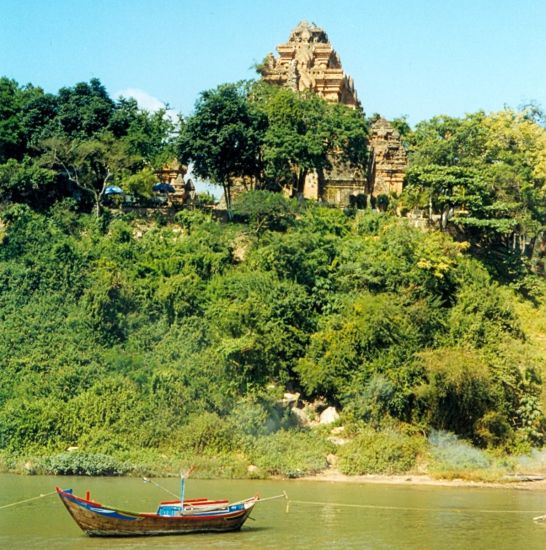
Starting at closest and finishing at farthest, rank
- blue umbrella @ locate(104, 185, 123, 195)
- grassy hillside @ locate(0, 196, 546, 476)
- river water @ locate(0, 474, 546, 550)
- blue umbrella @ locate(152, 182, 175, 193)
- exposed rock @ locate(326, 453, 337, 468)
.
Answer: river water @ locate(0, 474, 546, 550)
exposed rock @ locate(326, 453, 337, 468)
grassy hillside @ locate(0, 196, 546, 476)
blue umbrella @ locate(104, 185, 123, 195)
blue umbrella @ locate(152, 182, 175, 193)

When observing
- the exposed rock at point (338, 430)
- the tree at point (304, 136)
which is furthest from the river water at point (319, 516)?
the tree at point (304, 136)

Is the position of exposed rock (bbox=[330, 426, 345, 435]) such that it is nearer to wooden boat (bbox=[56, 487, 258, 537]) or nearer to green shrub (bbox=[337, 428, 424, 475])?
green shrub (bbox=[337, 428, 424, 475])

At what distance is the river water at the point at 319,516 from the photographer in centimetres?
2478

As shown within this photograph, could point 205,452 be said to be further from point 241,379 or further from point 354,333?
point 354,333

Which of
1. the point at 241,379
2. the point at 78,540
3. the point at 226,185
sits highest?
the point at 226,185

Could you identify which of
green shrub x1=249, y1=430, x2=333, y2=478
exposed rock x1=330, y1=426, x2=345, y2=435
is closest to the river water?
green shrub x1=249, y1=430, x2=333, y2=478

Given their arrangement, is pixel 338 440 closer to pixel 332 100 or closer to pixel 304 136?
pixel 304 136

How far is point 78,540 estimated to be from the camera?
24.7 metres

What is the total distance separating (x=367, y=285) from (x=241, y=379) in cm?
555

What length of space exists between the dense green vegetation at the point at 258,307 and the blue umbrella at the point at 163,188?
83 cm

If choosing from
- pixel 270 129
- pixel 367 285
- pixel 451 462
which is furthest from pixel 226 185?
pixel 451 462

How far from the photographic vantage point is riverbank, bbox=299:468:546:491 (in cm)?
3278

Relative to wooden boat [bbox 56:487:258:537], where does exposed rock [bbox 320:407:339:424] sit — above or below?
above

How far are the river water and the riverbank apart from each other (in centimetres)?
57
